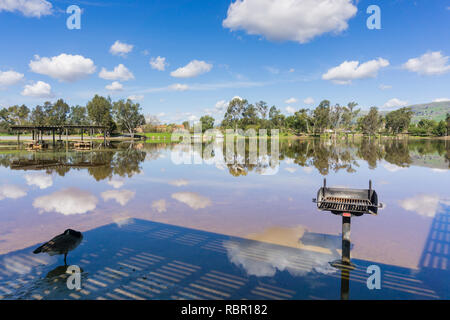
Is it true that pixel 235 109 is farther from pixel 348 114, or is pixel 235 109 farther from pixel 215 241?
pixel 215 241

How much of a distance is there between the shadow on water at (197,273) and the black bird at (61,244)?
0.38 m

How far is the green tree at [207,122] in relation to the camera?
446 ft

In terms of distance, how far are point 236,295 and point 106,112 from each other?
301ft

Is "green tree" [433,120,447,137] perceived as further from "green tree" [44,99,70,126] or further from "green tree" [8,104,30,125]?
"green tree" [8,104,30,125]

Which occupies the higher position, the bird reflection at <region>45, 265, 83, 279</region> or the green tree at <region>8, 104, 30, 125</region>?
the green tree at <region>8, 104, 30, 125</region>

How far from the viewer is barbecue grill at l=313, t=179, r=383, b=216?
6.16m

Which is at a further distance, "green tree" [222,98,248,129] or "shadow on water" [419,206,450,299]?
"green tree" [222,98,248,129]

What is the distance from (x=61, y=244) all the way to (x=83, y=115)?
477ft

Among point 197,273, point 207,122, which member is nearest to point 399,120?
point 207,122

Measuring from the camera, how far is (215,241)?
804 cm

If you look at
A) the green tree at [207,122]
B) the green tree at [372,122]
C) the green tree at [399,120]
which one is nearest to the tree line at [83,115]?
the green tree at [207,122]

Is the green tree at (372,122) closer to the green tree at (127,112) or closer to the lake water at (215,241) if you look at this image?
the green tree at (127,112)

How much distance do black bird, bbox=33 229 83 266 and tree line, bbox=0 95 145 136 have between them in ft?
189

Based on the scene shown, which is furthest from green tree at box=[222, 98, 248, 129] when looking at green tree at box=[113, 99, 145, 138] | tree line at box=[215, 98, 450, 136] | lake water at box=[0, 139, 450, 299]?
lake water at box=[0, 139, 450, 299]
